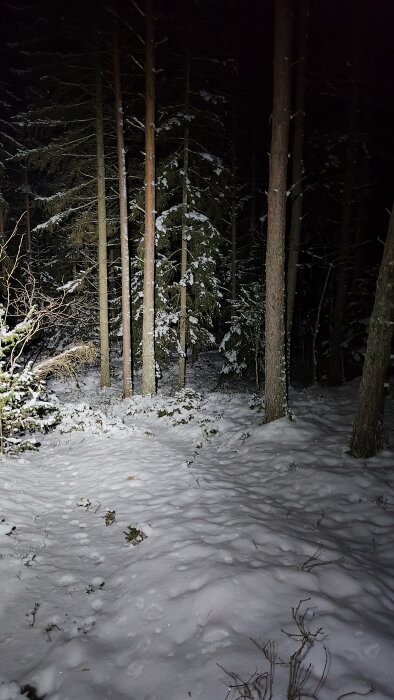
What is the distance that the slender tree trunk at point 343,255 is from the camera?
39.8 feet

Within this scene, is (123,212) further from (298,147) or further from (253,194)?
(253,194)

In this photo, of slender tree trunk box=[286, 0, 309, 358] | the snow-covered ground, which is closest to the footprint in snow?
the snow-covered ground

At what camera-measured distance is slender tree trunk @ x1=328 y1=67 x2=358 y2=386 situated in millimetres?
12139

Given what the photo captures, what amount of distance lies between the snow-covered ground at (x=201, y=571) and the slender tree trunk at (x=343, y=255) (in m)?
6.11

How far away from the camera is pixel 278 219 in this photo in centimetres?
796

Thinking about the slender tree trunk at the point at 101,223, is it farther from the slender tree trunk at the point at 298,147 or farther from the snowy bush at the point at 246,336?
the slender tree trunk at the point at 298,147

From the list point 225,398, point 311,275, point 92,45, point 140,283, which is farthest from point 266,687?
point 311,275

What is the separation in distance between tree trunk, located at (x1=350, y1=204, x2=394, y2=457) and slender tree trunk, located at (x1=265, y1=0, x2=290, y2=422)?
205 cm

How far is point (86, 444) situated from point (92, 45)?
40.3ft

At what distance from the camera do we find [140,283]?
14094 mm

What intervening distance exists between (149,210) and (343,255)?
6634mm

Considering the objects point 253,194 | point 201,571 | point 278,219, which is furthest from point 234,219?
point 201,571

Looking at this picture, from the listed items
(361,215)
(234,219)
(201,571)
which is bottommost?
(201,571)

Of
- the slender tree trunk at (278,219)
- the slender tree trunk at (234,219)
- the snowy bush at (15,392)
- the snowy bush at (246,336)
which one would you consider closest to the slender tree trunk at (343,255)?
the snowy bush at (246,336)
